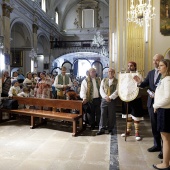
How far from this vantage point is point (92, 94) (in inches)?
206

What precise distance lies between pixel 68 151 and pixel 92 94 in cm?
183

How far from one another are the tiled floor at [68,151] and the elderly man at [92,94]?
42 centimetres

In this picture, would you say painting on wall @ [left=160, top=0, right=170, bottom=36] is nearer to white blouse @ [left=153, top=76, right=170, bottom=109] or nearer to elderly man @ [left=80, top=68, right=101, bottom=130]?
elderly man @ [left=80, top=68, right=101, bottom=130]

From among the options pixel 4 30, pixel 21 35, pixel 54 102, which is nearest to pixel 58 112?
pixel 54 102

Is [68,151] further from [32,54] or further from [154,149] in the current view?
[32,54]

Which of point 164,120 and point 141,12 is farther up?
point 141,12

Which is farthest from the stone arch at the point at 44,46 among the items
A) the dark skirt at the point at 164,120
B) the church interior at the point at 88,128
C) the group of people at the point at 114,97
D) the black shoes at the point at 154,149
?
the dark skirt at the point at 164,120

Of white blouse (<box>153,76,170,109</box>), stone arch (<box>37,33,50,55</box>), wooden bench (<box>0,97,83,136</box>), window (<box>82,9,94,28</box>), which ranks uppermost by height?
window (<box>82,9,94,28</box>)

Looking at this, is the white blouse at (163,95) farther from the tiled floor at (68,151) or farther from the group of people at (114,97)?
the tiled floor at (68,151)

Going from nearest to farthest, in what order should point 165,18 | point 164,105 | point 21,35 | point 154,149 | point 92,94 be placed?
1. point 164,105
2. point 154,149
3. point 92,94
4. point 165,18
5. point 21,35

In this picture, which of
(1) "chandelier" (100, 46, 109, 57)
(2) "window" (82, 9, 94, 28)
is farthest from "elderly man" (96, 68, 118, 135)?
(2) "window" (82, 9, 94, 28)

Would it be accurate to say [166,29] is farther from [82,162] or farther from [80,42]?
[80,42]

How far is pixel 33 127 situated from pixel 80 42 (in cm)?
1871

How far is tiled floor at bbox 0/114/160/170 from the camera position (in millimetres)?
3217
